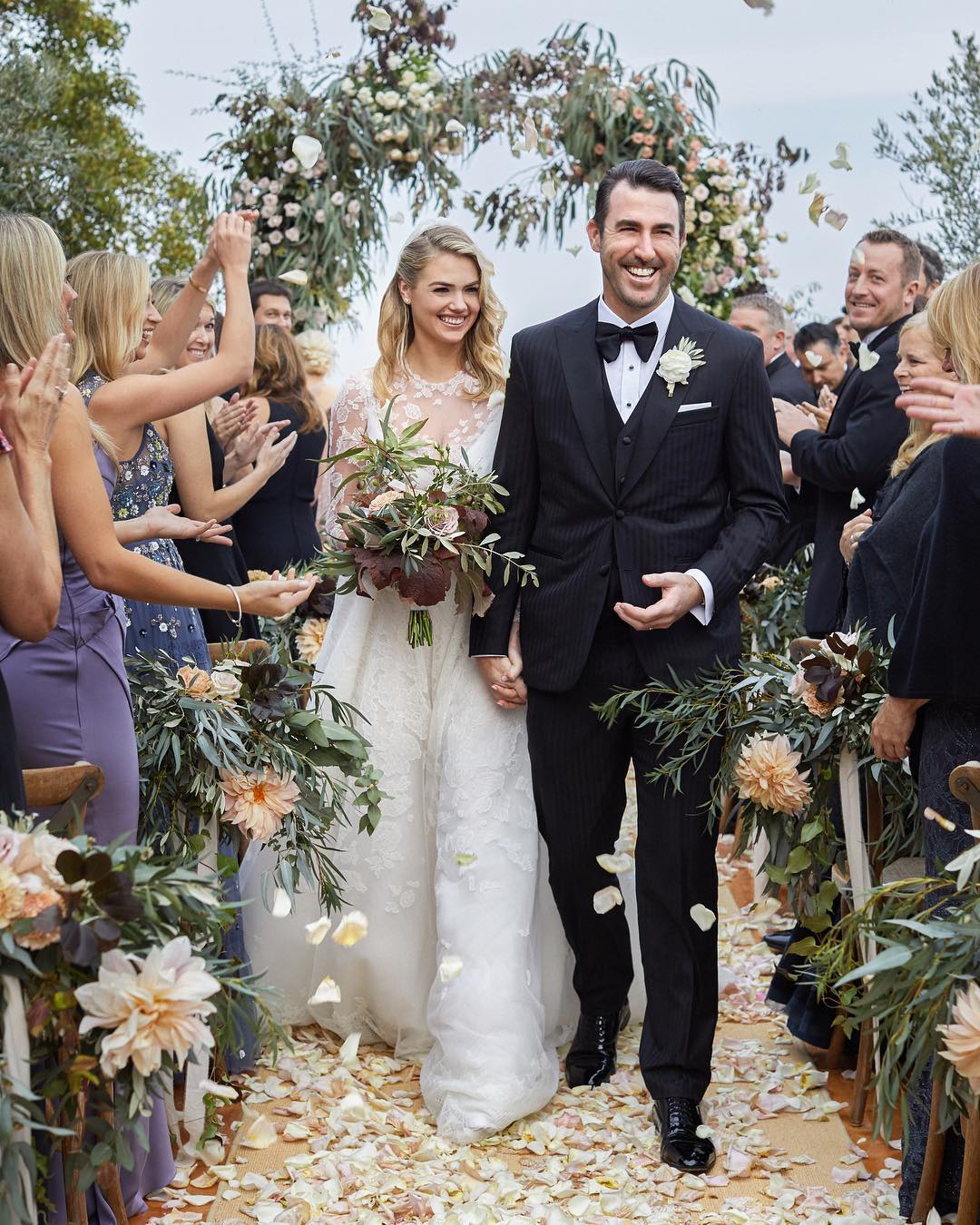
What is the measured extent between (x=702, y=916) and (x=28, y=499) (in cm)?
190

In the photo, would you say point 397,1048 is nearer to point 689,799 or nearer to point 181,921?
point 689,799

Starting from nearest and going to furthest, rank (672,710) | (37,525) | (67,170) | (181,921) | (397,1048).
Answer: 1. (181,921)
2. (37,525)
3. (672,710)
4. (397,1048)
5. (67,170)

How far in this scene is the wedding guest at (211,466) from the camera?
448 cm

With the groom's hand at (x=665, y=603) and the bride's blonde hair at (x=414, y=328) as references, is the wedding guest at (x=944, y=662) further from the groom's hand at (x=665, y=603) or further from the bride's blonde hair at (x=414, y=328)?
the bride's blonde hair at (x=414, y=328)

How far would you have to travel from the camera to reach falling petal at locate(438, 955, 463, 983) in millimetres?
3391

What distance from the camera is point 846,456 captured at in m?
4.67

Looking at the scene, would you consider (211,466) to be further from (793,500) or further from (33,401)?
(793,500)

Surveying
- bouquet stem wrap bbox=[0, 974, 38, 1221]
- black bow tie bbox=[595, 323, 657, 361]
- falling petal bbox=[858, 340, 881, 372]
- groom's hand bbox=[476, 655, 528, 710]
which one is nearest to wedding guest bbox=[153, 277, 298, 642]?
groom's hand bbox=[476, 655, 528, 710]

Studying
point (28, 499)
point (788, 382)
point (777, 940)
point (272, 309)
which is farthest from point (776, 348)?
point (28, 499)

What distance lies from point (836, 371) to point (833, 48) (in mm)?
1969

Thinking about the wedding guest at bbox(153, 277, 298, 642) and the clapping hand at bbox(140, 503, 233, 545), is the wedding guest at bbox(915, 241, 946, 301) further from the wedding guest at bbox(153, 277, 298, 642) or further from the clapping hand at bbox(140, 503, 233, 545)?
the clapping hand at bbox(140, 503, 233, 545)

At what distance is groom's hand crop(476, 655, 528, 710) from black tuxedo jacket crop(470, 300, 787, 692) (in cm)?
12

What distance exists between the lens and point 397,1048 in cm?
404

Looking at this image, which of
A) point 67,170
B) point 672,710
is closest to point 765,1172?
point 672,710
